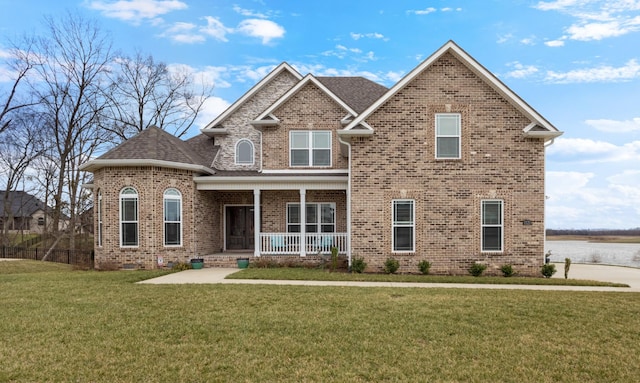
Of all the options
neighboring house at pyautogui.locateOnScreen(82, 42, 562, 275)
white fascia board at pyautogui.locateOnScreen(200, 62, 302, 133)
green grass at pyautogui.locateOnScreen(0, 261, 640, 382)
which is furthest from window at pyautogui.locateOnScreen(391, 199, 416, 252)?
white fascia board at pyautogui.locateOnScreen(200, 62, 302, 133)

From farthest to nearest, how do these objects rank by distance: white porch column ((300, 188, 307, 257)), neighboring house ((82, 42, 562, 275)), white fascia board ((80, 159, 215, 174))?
white porch column ((300, 188, 307, 257))
white fascia board ((80, 159, 215, 174))
neighboring house ((82, 42, 562, 275))

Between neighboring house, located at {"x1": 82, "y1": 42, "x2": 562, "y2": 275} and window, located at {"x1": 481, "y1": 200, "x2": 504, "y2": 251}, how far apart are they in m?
0.04

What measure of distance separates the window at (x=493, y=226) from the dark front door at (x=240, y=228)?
33.8 feet

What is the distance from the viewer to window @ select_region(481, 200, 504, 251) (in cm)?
1428

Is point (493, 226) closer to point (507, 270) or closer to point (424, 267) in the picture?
point (507, 270)

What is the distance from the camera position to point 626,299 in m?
9.61

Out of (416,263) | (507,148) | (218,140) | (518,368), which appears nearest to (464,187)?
(507,148)

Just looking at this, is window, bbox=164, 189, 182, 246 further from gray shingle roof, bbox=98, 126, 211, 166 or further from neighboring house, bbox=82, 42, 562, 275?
gray shingle roof, bbox=98, 126, 211, 166

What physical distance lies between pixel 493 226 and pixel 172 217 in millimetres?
11916

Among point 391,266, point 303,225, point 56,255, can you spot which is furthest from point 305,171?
point 56,255

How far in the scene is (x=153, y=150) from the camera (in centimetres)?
1581

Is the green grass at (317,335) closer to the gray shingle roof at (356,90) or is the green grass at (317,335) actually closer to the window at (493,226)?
the window at (493,226)

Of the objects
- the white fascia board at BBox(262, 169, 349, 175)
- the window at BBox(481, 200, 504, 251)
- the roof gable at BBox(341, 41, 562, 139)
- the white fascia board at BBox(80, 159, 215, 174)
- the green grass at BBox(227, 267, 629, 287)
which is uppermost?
the roof gable at BBox(341, 41, 562, 139)

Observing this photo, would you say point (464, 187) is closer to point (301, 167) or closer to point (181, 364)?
point (301, 167)
